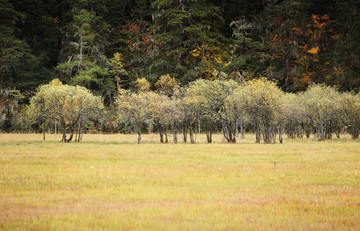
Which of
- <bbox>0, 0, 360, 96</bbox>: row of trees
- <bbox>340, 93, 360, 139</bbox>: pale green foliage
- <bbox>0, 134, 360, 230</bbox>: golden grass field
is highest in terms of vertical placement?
<bbox>0, 0, 360, 96</bbox>: row of trees

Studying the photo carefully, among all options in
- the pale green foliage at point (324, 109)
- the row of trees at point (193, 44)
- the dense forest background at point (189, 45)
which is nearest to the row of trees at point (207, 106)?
the pale green foliage at point (324, 109)

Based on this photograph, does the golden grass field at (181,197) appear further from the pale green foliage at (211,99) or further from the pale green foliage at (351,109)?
the pale green foliage at (351,109)

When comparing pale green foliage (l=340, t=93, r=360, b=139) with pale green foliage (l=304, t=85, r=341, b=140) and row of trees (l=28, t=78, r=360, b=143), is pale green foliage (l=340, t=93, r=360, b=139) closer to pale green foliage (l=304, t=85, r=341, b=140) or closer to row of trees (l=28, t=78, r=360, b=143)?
row of trees (l=28, t=78, r=360, b=143)

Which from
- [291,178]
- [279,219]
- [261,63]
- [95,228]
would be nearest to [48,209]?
[95,228]

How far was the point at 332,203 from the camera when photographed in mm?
11672

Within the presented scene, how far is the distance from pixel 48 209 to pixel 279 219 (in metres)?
7.16

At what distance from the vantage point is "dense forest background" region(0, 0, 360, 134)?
244ft

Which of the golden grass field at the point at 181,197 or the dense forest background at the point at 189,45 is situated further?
the dense forest background at the point at 189,45

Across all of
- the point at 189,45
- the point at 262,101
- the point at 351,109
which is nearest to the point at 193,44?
the point at 189,45

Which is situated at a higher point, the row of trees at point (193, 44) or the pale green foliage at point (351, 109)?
the row of trees at point (193, 44)

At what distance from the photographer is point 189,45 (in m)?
76.4

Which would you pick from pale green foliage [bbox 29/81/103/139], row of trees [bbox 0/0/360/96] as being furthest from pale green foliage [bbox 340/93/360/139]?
pale green foliage [bbox 29/81/103/139]

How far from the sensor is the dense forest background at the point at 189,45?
74250mm

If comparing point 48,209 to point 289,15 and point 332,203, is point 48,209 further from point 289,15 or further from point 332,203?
point 289,15
